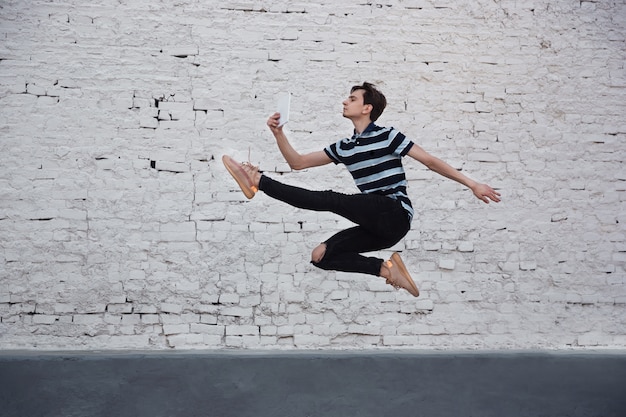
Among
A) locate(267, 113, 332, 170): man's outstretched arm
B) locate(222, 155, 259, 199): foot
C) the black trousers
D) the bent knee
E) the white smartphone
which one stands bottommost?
the bent knee

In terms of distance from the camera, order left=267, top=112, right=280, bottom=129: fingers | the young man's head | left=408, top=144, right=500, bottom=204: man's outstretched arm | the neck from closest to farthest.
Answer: left=408, top=144, right=500, bottom=204: man's outstretched arm, left=267, top=112, right=280, bottom=129: fingers, the neck, the young man's head

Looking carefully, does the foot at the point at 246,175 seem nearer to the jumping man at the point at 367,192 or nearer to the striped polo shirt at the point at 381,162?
the jumping man at the point at 367,192

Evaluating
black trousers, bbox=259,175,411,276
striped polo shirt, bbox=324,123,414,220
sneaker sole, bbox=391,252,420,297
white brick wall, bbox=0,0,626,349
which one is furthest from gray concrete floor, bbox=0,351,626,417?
striped polo shirt, bbox=324,123,414,220

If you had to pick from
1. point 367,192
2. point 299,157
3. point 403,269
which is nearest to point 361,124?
point 367,192

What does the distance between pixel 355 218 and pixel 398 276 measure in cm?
50

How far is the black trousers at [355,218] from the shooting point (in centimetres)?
368

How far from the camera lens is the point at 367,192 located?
3.93 m

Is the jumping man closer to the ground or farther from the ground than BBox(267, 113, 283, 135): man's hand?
closer to the ground

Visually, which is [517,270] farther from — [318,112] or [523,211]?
[318,112]

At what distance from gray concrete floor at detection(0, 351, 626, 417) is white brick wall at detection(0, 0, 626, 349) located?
0.17 metres

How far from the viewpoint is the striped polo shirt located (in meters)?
3.88

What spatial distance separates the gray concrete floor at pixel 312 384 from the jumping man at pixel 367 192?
672 millimetres

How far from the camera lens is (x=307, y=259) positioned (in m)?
4.54

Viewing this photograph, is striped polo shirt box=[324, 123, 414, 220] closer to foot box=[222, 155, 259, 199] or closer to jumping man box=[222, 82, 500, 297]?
jumping man box=[222, 82, 500, 297]
